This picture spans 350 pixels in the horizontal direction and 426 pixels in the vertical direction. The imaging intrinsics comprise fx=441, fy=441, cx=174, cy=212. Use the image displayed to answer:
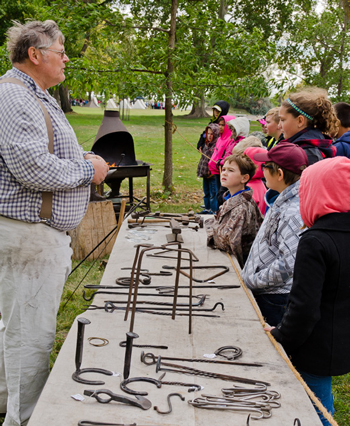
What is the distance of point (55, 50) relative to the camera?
2.37 meters

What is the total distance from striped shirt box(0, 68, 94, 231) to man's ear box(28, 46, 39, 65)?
94mm

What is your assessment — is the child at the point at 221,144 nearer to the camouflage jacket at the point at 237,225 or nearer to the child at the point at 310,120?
the child at the point at 310,120

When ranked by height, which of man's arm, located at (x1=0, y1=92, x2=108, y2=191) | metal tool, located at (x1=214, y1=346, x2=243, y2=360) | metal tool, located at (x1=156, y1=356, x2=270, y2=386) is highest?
man's arm, located at (x1=0, y1=92, x2=108, y2=191)

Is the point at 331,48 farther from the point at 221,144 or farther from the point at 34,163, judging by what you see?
the point at 34,163

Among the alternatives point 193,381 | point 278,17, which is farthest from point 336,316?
point 278,17

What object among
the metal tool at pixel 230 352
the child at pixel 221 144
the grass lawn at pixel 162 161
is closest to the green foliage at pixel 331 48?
the grass lawn at pixel 162 161

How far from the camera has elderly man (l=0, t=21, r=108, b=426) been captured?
7.04 ft

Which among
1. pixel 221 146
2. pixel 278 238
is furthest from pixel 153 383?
pixel 221 146

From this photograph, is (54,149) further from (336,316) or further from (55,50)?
(336,316)

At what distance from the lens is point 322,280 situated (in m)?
1.91

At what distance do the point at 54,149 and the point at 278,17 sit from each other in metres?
27.1

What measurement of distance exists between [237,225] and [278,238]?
736 mm

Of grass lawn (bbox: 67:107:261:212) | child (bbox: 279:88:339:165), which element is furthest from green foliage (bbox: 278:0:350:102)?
child (bbox: 279:88:339:165)

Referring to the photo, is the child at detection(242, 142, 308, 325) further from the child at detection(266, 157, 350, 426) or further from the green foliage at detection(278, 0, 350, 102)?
the green foliage at detection(278, 0, 350, 102)
